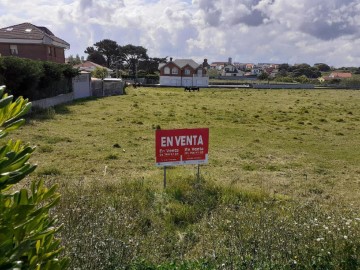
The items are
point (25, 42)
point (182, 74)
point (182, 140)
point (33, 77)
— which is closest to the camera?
point (182, 140)

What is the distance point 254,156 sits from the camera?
1085cm

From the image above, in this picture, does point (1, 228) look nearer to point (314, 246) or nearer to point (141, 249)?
point (141, 249)

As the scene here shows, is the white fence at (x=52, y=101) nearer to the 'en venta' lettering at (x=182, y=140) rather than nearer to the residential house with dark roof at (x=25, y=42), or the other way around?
the residential house with dark roof at (x=25, y=42)

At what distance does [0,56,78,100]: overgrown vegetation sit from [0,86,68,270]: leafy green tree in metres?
16.4

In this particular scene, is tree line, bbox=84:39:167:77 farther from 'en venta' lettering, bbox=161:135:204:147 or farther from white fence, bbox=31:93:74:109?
'en venta' lettering, bbox=161:135:204:147

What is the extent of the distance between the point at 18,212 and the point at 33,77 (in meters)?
19.0

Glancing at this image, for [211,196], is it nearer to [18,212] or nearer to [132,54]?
[18,212]

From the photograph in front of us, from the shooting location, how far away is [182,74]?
6353 cm

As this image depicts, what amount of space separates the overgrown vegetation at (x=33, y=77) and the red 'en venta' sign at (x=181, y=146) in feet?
39.7

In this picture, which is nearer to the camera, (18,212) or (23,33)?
(18,212)

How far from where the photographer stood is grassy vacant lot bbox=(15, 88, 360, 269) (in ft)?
11.1

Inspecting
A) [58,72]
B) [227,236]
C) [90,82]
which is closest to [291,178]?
[227,236]

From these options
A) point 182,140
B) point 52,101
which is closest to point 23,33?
point 52,101

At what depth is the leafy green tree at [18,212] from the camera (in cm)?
113
